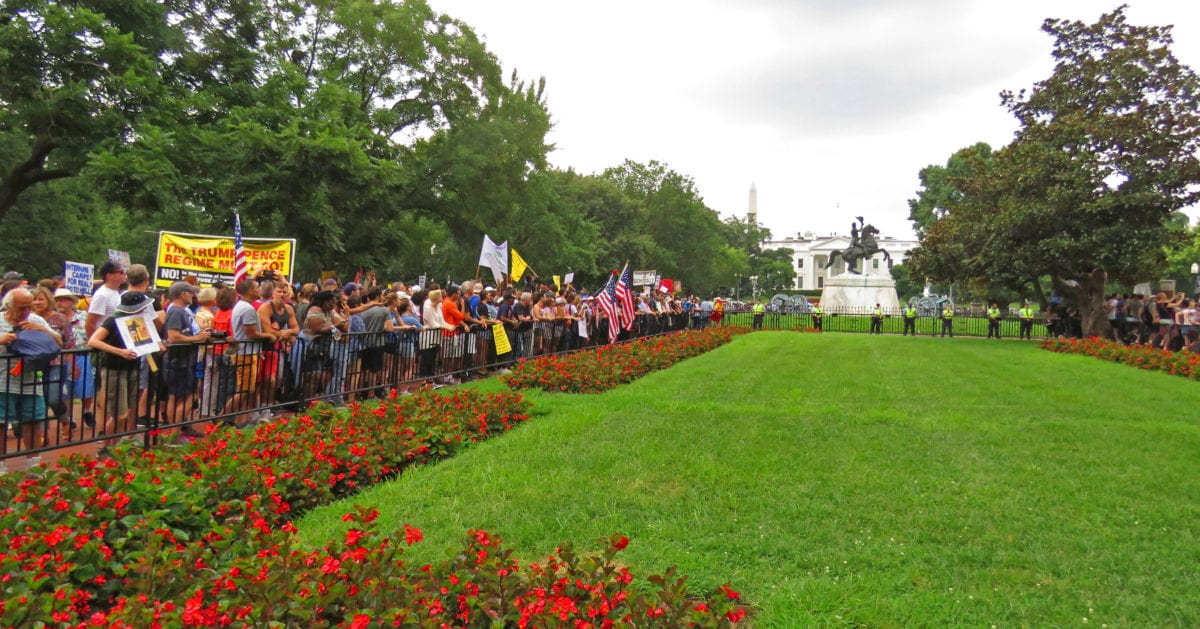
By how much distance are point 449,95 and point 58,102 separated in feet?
47.4

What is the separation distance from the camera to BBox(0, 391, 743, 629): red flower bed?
9.69 ft

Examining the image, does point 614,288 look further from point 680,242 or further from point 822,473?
point 680,242

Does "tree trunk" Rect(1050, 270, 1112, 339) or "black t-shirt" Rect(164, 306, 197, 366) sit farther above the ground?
"tree trunk" Rect(1050, 270, 1112, 339)

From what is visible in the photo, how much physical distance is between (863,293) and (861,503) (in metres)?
38.9

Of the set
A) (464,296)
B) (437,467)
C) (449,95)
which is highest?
(449,95)

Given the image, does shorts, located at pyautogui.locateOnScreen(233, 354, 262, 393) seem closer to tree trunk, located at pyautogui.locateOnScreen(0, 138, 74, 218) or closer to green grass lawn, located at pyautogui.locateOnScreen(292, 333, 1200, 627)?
green grass lawn, located at pyautogui.locateOnScreen(292, 333, 1200, 627)

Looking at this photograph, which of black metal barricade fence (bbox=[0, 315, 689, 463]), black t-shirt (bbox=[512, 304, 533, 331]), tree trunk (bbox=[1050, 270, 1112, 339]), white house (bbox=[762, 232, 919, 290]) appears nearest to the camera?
black metal barricade fence (bbox=[0, 315, 689, 463])

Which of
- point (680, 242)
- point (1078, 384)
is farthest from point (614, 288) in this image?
point (680, 242)

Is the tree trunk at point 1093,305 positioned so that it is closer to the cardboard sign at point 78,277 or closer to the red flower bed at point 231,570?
the red flower bed at point 231,570

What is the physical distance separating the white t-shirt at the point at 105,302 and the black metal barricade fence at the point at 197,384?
1.87 ft

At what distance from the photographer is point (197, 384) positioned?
7.54 meters

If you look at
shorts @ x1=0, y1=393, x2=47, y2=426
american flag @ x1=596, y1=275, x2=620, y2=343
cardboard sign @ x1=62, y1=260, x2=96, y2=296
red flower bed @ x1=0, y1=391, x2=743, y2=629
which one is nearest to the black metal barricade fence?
shorts @ x1=0, y1=393, x2=47, y2=426

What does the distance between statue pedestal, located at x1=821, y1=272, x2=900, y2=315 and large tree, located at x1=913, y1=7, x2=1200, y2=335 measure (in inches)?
626

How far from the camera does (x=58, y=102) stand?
54.9 feet
